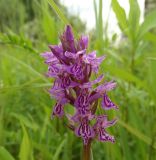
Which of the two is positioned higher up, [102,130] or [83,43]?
[83,43]

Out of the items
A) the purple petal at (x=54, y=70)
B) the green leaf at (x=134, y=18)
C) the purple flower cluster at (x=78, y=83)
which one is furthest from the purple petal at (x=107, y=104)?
the green leaf at (x=134, y=18)

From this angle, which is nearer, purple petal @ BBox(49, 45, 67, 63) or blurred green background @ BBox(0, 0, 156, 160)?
purple petal @ BBox(49, 45, 67, 63)

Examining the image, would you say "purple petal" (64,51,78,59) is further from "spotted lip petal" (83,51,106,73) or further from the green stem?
the green stem

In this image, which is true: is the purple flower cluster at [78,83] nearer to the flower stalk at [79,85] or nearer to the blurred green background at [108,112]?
the flower stalk at [79,85]

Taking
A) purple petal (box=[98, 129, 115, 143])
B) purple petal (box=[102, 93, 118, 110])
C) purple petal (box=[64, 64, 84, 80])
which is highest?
purple petal (box=[64, 64, 84, 80])

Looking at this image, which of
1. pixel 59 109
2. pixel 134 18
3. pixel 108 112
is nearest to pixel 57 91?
pixel 59 109

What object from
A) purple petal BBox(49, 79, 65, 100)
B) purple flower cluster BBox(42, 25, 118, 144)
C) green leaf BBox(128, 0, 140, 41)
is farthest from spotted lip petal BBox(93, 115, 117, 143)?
green leaf BBox(128, 0, 140, 41)

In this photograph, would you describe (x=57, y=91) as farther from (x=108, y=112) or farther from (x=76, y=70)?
(x=108, y=112)

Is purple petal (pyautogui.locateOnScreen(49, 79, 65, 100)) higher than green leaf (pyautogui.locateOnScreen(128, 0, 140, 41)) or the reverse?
the reverse

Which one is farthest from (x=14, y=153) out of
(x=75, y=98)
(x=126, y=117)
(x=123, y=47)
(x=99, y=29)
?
(x=123, y=47)
